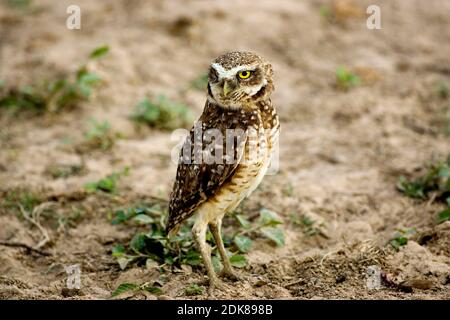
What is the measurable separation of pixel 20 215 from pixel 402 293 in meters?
3.48

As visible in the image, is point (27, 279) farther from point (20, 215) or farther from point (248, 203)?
point (248, 203)

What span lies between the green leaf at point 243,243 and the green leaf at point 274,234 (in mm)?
156

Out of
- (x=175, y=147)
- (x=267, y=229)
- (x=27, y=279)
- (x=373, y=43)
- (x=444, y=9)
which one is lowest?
(x=27, y=279)

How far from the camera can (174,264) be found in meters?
4.74

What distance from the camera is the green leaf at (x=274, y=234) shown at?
5000 mm

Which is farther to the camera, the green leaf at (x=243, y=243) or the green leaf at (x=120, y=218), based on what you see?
the green leaf at (x=120, y=218)

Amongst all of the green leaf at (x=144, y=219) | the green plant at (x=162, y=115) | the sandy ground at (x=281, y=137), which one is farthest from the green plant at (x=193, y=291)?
the green plant at (x=162, y=115)

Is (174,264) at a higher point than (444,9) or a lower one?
lower

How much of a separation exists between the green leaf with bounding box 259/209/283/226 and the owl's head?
1222mm

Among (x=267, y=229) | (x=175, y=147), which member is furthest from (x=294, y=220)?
(x=175, y=147)

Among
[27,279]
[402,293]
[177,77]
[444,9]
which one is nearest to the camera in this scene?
[402,293]

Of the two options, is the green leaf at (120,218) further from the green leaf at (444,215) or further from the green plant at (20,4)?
the green plant at (20,4)

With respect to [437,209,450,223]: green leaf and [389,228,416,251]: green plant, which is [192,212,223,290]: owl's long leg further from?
[437,209,450,223]: green leaf

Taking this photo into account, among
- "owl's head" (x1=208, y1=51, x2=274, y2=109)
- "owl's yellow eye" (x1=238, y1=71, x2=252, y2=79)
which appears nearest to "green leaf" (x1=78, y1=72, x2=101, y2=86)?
"owl's head" (x1=208, y1=51, x2=274, y2=109)
